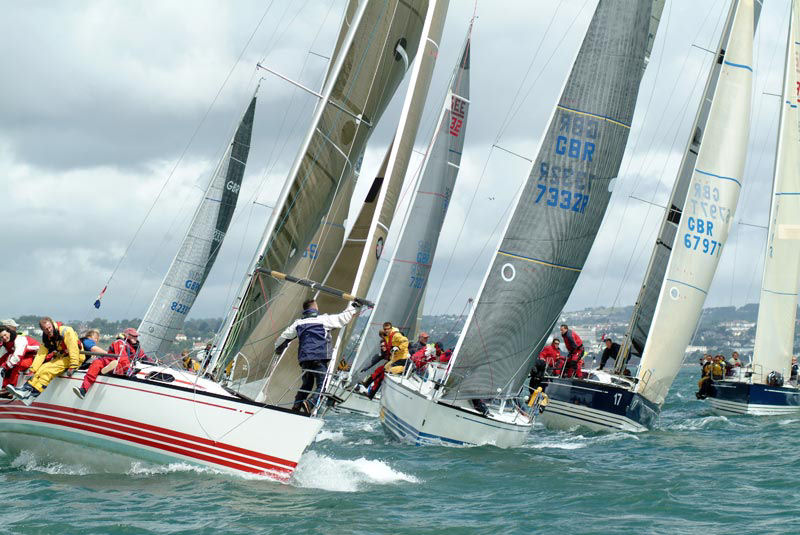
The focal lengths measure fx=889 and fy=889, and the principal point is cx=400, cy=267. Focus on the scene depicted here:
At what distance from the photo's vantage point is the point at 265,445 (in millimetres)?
9328

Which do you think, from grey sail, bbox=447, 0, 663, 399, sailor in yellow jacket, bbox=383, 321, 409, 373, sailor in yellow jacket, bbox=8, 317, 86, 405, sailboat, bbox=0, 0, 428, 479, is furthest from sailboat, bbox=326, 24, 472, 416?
sailor in yellow jacket, bbox=8, 317, 86, 405

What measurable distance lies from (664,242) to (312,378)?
13.0m

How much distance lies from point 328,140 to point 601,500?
536 centimetres

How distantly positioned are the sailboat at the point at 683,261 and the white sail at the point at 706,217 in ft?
0.07

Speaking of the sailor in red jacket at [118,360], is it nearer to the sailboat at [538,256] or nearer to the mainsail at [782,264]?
the sailboat at [538,256]

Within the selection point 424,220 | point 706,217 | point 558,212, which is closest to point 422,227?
point 424,220

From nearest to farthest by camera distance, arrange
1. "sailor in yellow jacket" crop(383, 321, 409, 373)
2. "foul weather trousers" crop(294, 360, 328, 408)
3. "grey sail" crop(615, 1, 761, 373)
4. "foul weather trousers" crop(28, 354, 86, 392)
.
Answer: "foul weather trousers" crop(28, 354, 86, 392) → "foul weather trousers" crop(294, 360, 328, 408) → "sailor in yellow jacket" crop(383, 321, 409, 373) → "grey sail" crop(615, 1, 761, 373)

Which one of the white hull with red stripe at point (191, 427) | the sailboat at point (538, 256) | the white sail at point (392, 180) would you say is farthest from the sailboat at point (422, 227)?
the white hull with red stripe at point (191, 427)

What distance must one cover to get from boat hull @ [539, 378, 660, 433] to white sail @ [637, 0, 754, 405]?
953 mm

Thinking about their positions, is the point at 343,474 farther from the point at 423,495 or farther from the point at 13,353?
the point at 13,353

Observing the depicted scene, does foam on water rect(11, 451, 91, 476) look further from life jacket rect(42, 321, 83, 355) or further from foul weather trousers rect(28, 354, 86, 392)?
life jacket rect(42, 321, 83, 355)

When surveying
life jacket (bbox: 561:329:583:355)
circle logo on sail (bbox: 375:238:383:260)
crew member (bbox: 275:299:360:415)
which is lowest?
crew member (bbox: 275:299:360:415)

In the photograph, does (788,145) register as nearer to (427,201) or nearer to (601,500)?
(427,201)

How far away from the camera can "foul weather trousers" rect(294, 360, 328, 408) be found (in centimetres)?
991
